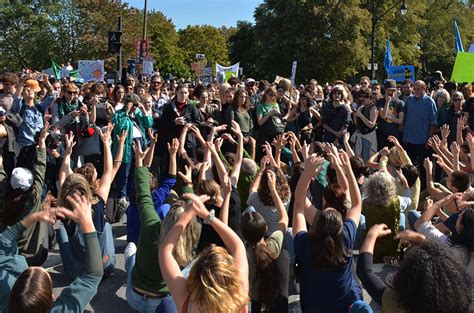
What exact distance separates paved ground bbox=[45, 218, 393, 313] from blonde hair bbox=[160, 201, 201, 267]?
1512 millimetres

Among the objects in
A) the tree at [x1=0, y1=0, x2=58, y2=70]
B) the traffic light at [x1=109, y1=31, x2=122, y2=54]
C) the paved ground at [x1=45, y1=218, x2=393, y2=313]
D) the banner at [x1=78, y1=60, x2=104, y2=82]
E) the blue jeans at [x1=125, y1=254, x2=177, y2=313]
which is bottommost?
the paved ground at [x1=45, y1=218, x2=393, y2=313]

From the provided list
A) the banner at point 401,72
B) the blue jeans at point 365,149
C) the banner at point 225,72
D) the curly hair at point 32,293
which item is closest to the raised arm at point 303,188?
the curly hair at point 32,293

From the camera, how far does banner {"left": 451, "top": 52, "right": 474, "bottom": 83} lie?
11539mm

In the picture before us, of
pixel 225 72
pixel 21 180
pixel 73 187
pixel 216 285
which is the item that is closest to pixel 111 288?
pixel 73 187

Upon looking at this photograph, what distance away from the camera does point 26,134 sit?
7836mm

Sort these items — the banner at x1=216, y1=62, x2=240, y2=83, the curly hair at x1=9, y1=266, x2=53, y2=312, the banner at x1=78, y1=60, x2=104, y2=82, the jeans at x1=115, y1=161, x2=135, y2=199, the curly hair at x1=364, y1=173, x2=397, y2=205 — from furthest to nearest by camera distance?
1. the banner at x1=216, y1=62, x2=240, y2=83
2. the banner at x1=78, y1=60, x2=104, y2=82
3. the jeans at x1=115, y1=161, x2=135, y2=199
4. the curly hair at x1=364, y1=173, x2=397, y2=205
5. the curly hair at x1=9, y1=266, x2=53, y2=312

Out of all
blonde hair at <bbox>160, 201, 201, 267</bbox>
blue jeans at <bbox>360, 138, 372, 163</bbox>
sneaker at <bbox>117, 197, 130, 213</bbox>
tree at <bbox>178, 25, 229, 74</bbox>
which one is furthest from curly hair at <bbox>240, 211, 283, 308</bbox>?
tree at <bbox>178, 25, 229, 74</bbox>

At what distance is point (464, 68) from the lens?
11656mm

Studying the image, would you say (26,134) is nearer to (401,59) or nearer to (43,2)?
(401,59)

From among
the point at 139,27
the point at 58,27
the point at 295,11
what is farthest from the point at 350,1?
the point at 58,27

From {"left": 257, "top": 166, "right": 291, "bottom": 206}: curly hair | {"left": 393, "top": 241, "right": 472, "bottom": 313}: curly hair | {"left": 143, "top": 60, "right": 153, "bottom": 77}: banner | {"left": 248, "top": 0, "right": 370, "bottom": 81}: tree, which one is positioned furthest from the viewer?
{"left": 248, "top": 0, "right": 370, "bottom": 81}: tree

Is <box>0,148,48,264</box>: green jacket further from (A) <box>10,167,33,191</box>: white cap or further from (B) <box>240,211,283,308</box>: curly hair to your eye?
(B) <box>240,211,283,308</box>: curly hair

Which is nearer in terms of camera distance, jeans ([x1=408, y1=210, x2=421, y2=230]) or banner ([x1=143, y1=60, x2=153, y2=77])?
jeans ([x1=408, y1=210, x2=421, y2=230])

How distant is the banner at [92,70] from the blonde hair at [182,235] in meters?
12.5
